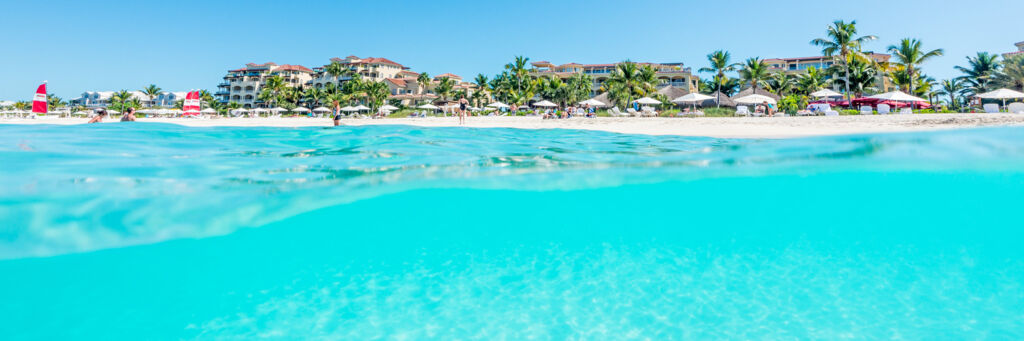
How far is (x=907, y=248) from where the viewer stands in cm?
631

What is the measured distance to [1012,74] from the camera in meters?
44.5

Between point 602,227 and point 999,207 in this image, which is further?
point 999,207

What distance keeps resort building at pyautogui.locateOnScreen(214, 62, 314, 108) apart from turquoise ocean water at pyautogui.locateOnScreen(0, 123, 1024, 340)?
99.6m

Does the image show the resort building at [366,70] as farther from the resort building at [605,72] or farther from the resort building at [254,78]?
the resort building at [605,72]

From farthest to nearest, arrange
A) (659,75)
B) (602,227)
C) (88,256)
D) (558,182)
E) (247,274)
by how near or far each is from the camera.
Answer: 1. (659,75)
2. (558,182)
3. (602,227)
4. (88,256)
5. (247,274)

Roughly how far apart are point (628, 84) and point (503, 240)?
160ft

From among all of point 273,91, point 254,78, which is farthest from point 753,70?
point 254,78

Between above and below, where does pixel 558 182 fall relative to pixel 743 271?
above

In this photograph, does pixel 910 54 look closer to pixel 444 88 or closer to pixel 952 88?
pixel 952 88

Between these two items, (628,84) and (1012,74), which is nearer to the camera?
(1012,74)

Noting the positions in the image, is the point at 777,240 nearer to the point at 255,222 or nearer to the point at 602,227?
the point at 602,227

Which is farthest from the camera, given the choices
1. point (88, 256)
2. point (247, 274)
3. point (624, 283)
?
point (88, 256)

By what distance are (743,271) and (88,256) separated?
736 cm

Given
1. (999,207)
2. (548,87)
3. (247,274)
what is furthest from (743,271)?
(548,87)
